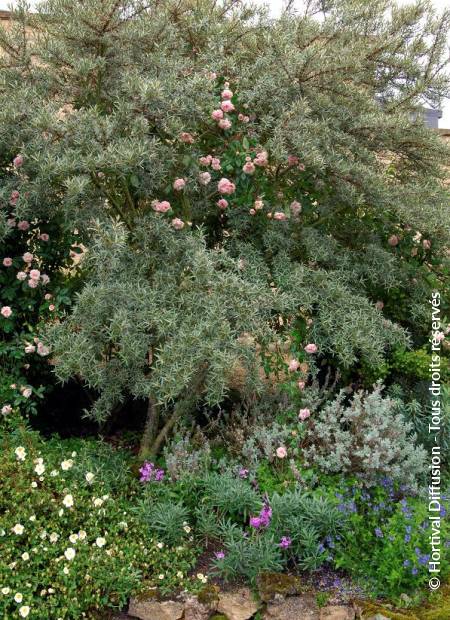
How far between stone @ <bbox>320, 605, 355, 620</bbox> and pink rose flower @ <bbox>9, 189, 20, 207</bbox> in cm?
280

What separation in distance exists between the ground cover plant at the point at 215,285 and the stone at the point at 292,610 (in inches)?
Answer: 6.2

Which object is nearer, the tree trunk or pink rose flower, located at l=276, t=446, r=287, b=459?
pink rose flower, located at l=276, t=446, r=287, b=459

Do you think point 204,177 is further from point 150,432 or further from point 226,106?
point 150,432

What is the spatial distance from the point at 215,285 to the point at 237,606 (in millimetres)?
1509

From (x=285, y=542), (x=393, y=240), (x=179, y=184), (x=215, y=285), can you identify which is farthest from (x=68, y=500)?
(x=393, y=240)

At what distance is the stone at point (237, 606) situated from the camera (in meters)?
2.94

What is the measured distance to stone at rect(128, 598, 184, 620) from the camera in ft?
9.53

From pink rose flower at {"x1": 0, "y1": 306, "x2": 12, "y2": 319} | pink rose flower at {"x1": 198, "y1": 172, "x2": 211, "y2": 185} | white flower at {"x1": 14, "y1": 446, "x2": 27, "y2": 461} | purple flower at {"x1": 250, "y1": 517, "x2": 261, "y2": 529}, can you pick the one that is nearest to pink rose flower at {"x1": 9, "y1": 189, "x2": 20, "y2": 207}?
pink rose flower at {"x1": 0, "y1": 306, "x2": 12, "y2": 319}

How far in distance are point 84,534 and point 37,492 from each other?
0.33 m

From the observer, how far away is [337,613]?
115 inches

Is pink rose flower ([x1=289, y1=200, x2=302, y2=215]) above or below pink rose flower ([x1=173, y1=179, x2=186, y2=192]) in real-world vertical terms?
above

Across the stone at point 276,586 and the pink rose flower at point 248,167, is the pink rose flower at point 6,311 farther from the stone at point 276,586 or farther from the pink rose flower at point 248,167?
the stone at point 276,586

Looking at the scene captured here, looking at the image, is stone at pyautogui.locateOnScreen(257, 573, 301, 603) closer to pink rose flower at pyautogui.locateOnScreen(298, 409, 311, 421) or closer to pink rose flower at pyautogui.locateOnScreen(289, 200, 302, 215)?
pink rose flower at pyautogui.locateOnScreen(298, 409, 311, 421)

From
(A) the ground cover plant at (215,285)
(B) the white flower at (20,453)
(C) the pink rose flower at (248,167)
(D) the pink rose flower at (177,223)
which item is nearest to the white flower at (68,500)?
(A) the ground cover plant at (215,285)
